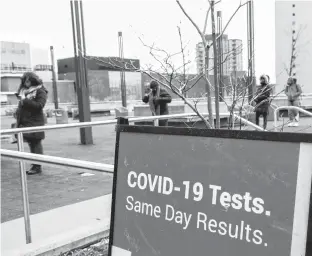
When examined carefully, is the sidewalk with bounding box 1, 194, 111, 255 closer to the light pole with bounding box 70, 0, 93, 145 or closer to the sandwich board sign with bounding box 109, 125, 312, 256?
the sandwich board sign with bounding box 109, 125, 312, 256

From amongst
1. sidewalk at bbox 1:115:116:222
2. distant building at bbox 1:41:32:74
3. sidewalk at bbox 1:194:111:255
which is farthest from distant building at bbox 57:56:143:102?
sidewalk at bbox 1:194:111:255

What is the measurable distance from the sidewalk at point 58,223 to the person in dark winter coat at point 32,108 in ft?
6.44

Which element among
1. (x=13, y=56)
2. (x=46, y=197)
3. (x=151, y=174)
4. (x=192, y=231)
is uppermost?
(x=13, y=56)

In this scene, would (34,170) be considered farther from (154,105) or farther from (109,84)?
(109,84)

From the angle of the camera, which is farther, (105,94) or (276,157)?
(105,94)

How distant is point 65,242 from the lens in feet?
9.61

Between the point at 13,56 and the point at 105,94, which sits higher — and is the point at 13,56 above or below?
above

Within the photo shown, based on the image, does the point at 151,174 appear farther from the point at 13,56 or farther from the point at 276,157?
the point at 13,56

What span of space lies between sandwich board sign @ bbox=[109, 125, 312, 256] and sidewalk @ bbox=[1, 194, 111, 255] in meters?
1.49

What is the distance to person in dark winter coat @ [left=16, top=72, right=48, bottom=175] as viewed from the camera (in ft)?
19.1

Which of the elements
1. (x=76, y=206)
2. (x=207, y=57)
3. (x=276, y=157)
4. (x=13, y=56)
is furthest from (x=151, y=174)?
(x=13, y=56)

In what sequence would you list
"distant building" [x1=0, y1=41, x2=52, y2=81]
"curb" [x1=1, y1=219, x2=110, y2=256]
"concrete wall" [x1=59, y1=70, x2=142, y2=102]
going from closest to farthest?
"curb" [x1=1, y1=219, x2=110, y2=256], "concrete wall" [x1=59, y1=70, x2=142, y2=102], "distant building" [x1=0, y1=41, x2=52, y2=81]

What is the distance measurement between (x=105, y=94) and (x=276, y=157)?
2089 inches

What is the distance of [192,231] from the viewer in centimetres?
154
